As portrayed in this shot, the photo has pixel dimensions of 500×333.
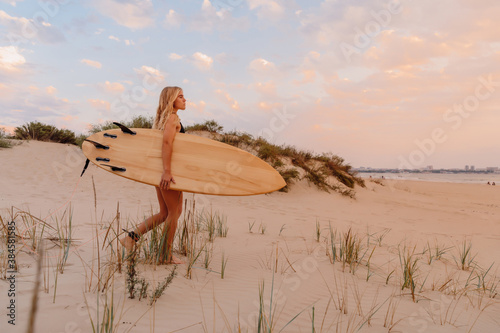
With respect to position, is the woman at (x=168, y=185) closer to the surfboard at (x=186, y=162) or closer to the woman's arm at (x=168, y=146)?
the woman's arm at (x=168, y=146)

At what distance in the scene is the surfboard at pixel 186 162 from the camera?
349cm

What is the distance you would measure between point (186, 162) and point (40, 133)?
14.8m

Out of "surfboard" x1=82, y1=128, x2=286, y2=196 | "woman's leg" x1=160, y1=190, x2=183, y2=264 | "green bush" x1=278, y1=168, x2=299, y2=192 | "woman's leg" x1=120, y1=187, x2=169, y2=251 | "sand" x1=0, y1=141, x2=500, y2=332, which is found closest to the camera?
"sand" x1=0, y1=141, x2=500, y2=332

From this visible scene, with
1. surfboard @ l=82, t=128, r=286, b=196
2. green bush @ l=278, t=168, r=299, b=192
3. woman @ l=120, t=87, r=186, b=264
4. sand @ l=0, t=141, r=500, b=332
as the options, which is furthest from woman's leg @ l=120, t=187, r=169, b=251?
green bush @ l=278, t=168, r=299, b=192

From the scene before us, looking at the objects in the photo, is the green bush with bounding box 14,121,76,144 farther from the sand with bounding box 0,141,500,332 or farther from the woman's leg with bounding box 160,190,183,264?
the woman's leg with bounding box 160,190,183,264

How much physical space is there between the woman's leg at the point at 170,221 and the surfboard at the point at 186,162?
0.15m

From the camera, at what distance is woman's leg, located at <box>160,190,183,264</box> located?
3.05 metres

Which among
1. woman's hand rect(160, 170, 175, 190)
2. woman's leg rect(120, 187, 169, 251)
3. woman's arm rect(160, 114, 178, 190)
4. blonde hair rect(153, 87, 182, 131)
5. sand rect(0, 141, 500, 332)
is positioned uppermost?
blonde hair rect(153, 87, 182, 131)

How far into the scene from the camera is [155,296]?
2.20 meters

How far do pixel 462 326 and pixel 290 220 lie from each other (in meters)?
4.62

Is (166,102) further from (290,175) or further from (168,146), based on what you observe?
(290,175)

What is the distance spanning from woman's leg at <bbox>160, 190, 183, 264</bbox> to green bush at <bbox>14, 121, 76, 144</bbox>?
→ 48.8ft

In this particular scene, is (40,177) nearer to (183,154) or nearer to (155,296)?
(183,154)

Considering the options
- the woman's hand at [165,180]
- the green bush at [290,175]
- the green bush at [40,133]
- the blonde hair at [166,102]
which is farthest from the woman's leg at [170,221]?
the green bush at [40,133]
